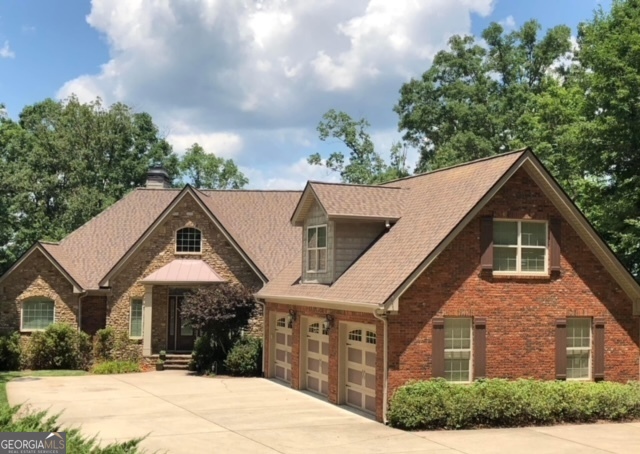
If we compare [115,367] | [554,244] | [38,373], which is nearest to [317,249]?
[554,244]

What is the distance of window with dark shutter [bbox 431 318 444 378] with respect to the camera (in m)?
17.0

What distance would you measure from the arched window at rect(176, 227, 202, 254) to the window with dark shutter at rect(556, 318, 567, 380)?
15670 mm

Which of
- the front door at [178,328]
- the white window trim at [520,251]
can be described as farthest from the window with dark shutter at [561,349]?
the front door at [178,328]

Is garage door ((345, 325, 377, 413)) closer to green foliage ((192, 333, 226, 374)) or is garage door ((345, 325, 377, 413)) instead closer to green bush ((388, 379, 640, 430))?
green bush ((388, 379, 640, 430))

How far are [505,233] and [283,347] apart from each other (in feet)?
31.8

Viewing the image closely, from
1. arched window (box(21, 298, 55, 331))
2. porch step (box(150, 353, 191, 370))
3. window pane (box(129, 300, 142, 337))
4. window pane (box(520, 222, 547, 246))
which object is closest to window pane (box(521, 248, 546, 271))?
window pane (box(520, 222, 547, 246))

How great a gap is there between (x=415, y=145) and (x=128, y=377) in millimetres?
34329

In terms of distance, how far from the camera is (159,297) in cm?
2923

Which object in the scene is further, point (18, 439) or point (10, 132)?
point (10, 132)

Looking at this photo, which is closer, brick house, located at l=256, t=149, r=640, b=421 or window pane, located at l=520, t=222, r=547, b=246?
brick house, located at l=256, t=149, r=640, b=421

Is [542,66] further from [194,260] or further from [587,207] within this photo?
[194,260]

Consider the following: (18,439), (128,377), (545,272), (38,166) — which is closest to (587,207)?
(545,272)

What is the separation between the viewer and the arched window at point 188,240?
96.6ft

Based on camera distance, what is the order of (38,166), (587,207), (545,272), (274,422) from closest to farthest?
(274,422), (545,272), (587,207), (38,166)
